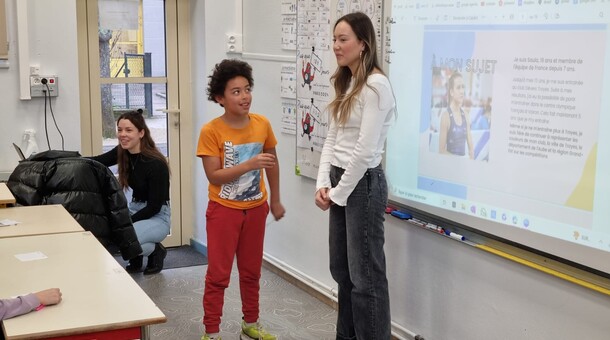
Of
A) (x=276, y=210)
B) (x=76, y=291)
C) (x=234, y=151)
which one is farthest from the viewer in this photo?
(x=276, y=210)

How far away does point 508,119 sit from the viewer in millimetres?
2814

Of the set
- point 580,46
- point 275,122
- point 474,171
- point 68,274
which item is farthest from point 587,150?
point 275,122

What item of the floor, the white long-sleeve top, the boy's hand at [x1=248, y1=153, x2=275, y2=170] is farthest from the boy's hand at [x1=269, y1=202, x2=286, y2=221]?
the floor

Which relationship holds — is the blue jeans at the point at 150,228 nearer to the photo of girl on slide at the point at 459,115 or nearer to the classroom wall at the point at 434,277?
the classroom wall at the point at 434,277

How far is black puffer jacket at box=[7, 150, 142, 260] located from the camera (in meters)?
3.96

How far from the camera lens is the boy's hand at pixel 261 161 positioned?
10.8ft

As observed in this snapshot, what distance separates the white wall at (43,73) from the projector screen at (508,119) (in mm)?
2308

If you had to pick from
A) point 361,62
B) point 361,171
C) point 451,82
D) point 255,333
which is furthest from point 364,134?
point 255,333

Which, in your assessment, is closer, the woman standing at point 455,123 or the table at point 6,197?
the woman standing at point 455,123

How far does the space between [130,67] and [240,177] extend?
Result: 2.31m

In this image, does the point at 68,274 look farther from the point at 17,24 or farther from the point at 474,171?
the point at 17,24

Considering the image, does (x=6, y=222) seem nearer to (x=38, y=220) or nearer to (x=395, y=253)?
(x=38, y=220)

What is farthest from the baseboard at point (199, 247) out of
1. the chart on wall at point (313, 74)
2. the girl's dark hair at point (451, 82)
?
the girl's dark hair at point (451, 82)

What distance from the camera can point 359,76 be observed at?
3.09m
